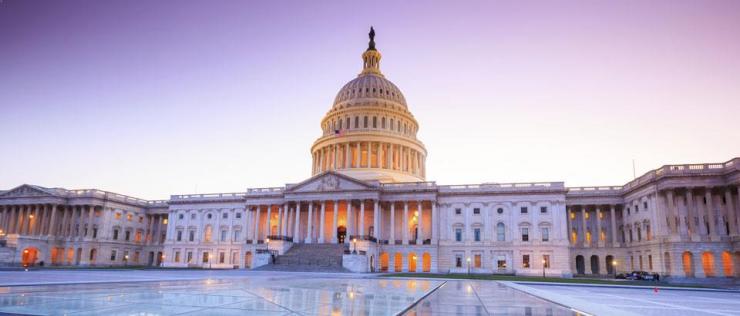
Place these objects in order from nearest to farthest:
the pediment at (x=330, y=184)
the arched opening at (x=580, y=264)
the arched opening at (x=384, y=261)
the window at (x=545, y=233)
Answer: the window at (x=545, y=233) → the arched opening at (x=384, y=261) → the pediment at (x=330, y=184) → the arched opening at (x=580, y=264)

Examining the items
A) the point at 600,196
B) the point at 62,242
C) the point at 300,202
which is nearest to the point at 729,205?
the point at 600,196

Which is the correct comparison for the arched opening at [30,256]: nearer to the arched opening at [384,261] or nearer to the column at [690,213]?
the arched opening at [384,261]

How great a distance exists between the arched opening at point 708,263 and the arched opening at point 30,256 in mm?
100011

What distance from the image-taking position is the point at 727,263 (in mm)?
56406

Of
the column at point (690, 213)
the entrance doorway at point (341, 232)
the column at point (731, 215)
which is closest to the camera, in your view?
the column at point (731, 215)

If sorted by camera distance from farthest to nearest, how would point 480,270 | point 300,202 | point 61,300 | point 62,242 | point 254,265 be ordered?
1. point 62,242
2. point 300,202
3. point 480,270
4. point 254,265
5. point 61,300

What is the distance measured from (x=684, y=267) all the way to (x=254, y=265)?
5569 centimetres

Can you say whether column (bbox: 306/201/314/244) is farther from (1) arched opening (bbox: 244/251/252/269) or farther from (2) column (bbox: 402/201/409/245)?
(2) column (bbox: 402/201/409/245)

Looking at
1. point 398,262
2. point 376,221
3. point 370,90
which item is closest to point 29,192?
point 376,221

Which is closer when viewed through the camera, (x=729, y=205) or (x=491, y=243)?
(x=729, y=205)

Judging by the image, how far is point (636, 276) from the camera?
58.1 m

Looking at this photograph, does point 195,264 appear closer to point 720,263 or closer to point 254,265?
point 254,265

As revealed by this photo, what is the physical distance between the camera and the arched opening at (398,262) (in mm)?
74812

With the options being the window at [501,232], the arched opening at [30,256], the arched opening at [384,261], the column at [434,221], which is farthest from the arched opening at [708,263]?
the arched opening at [30,256]
